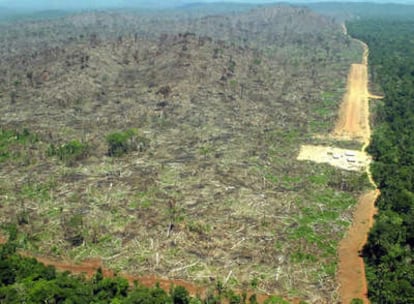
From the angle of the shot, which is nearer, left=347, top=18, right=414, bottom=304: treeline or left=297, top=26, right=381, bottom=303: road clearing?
left=347, top=18, right=414, bottom=304: treeline

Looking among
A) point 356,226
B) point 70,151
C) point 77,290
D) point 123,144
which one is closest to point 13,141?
point 70,151

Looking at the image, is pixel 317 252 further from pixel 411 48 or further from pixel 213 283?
pixel 411 48

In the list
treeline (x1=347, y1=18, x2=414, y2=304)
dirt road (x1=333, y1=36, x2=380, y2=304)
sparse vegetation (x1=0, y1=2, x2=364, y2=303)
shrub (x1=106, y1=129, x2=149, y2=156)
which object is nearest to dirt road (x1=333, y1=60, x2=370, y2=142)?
dirt road (x1=333, y1=36, x2=380, y2=304)

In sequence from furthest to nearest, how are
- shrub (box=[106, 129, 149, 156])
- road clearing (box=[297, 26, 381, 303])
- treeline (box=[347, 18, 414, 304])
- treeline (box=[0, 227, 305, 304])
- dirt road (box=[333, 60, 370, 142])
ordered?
1. dirt road (box=[333, 60, 370, 142])
2. shrub (box=[106, 129, 149, 156])
3. road clearing (box=[297, 26, 381, 303])
4. treeline (box=[347, 18, 414, 304])
5. treeline (box=[0, 227, 305, 304])

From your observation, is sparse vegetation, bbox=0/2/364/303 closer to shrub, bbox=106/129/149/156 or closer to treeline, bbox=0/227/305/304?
shrub, bbox=106/129/149/156

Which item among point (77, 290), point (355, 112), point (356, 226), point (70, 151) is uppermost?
point (355, 112)

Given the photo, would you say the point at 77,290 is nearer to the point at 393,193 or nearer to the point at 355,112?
the point at 393,193

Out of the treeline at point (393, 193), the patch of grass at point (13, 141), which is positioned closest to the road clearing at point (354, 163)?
the treeline at point (393, 193)
